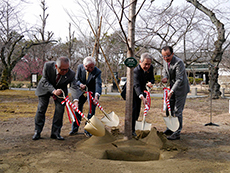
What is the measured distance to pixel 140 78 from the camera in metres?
3.85

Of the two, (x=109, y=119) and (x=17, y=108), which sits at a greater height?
(x=109, y=119)

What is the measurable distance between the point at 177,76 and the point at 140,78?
707 millimetres

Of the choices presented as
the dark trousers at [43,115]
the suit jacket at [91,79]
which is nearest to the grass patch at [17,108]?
the dark trousers at [43,115]

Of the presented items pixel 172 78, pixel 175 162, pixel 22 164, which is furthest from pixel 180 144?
pixel 22 164

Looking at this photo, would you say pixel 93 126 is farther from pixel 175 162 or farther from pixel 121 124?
pixel 121 124

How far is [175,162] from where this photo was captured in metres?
2.67

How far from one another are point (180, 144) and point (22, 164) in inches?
98.6

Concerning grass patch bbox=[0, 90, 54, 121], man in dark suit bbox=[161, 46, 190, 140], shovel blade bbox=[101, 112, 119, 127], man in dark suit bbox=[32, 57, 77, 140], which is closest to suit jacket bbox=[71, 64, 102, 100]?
man in dark suit bbox=[32, 57, 77, 140]

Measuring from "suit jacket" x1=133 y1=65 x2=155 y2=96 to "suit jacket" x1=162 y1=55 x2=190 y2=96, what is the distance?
416 millimetres

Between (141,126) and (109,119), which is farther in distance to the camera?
(109,119)

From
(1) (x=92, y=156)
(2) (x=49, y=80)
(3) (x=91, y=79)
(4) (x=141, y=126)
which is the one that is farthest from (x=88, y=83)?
(1) (x=92, y=156)

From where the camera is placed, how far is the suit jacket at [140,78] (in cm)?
376

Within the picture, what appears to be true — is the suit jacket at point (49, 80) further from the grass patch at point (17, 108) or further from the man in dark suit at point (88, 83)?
the grass patch at point (17, 108)

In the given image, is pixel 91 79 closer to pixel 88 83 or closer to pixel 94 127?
pixel 88 83
